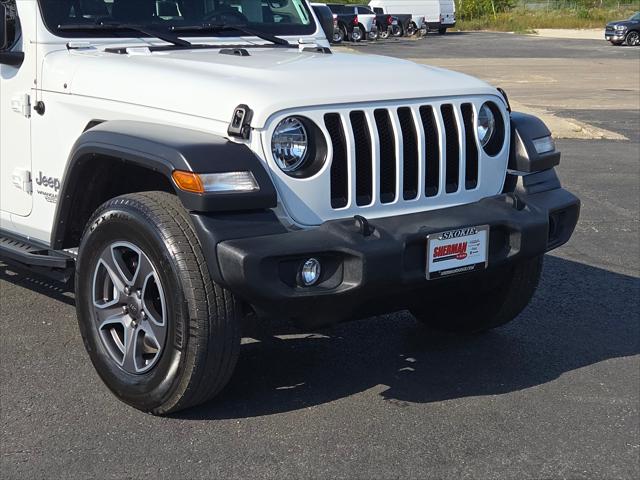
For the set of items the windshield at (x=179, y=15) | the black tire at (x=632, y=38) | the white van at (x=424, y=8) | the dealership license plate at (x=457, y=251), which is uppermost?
the white van at (x=424, y=8)

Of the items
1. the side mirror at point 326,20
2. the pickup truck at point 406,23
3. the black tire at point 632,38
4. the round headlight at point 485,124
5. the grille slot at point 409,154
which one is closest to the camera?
the grille slot at point 409,154

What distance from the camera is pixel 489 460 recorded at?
3.84 m

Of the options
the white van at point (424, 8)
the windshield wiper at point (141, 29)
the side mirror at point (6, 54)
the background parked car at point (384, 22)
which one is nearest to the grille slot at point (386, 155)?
the windshield wiper at point (141, 29)

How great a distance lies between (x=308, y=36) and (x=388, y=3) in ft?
154

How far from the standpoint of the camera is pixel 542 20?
63.2 metres

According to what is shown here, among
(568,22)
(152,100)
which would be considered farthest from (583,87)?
(568,22)

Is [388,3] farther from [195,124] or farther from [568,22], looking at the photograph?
[195,124]

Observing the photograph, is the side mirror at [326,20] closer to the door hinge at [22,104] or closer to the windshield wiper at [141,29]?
the windshield wiper at [141,29]

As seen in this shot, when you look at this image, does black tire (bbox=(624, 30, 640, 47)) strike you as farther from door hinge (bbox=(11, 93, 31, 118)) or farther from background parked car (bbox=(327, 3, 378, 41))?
door hinge (bbox=(11, 93, 31, 118))

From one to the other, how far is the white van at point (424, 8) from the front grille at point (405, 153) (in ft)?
158

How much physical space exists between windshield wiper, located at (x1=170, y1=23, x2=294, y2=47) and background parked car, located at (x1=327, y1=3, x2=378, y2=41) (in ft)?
130

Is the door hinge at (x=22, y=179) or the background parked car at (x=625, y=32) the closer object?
the door hinge at (x=22, y=179)

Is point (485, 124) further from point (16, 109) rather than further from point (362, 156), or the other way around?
point (16, 109)

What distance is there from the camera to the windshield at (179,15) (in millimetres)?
4883
